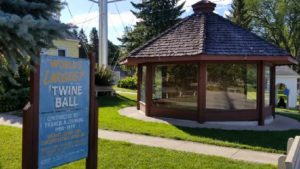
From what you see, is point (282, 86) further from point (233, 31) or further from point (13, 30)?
point (13, 30)

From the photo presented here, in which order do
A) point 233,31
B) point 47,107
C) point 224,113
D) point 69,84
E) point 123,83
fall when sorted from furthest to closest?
point 123,83
point 233,31
point 224,113
point 69,84
point 47,107

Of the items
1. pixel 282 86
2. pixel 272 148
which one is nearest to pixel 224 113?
pixel 272 148

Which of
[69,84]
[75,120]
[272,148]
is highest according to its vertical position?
[69,84]

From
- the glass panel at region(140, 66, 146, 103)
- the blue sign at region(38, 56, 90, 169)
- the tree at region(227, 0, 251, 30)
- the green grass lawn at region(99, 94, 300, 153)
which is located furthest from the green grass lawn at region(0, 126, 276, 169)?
the tree at region(227, 0, 251, 30)

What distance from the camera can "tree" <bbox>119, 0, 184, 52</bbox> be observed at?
38.5 meters

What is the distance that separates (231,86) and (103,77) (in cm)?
1157

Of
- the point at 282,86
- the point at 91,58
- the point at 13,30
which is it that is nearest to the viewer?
the point at 13,30

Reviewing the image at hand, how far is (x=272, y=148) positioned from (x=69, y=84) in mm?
5669

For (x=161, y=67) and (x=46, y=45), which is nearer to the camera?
(x=46, y=45)

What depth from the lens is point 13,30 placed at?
8.80 feet

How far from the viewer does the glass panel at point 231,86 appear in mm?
13148

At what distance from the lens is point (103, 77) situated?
76.4 feet

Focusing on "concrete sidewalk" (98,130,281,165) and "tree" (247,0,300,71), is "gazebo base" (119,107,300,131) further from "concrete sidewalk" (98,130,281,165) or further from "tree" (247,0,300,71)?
"tree" (247,0,300,71)

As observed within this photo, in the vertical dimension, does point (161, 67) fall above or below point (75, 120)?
above
